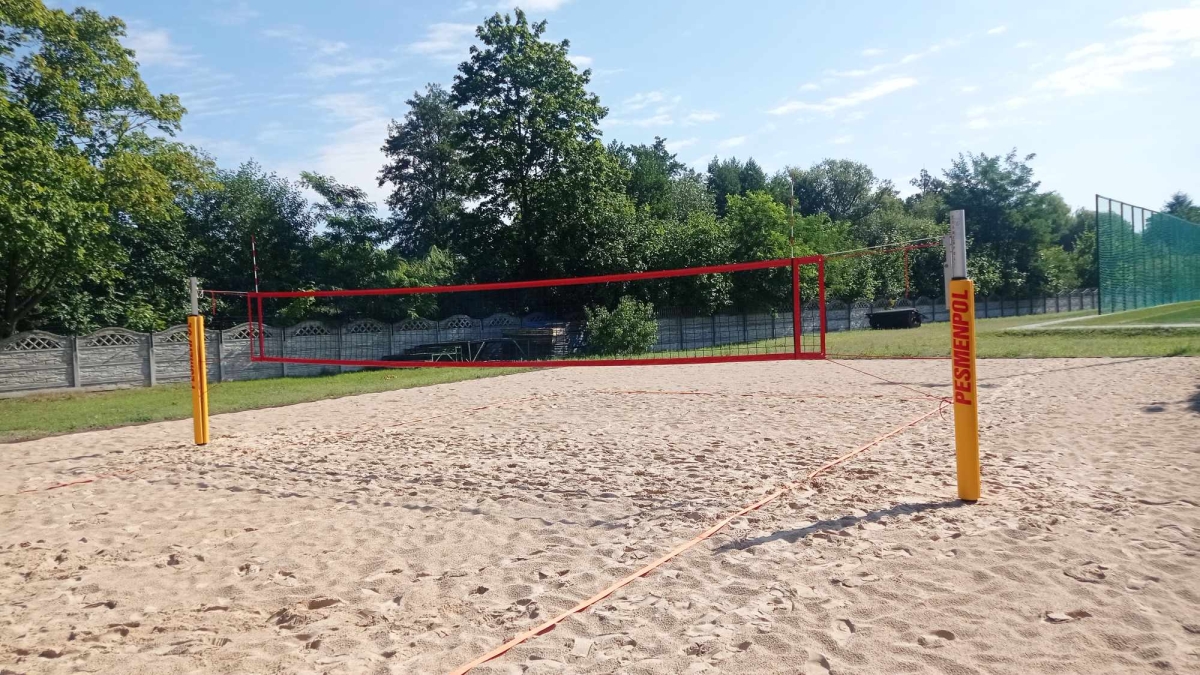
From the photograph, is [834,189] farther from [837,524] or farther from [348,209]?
[837,524]

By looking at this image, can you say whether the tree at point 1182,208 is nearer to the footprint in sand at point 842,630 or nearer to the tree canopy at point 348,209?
the tree canopy at point 348,209

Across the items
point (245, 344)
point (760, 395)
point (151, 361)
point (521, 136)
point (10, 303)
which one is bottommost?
point (760, 395)

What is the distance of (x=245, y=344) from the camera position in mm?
17625

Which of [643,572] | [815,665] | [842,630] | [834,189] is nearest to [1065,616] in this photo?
[842,630]

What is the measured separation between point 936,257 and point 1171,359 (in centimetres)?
2491

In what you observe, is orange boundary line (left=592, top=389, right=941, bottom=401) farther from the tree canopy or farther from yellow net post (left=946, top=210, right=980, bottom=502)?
yellow net post (left=946, top=210, right=980, bottom=502)

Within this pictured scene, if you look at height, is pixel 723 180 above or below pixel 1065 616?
above

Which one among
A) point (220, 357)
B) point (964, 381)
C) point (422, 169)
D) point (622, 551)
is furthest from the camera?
point (422, 169)

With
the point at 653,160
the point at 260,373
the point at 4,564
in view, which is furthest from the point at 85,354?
the point at 653,160

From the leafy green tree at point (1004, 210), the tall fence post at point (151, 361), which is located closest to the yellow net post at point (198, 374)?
the tall fence post at point (151, 361)

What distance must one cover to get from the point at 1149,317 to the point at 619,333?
15.7 m

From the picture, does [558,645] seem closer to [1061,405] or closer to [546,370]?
[1061,405]

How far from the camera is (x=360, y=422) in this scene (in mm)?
9195

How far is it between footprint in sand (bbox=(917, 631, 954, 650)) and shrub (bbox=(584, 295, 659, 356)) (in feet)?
56.7
